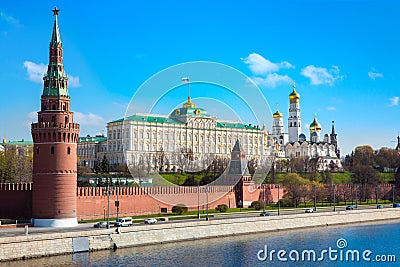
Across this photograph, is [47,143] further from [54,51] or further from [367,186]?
[367,186]

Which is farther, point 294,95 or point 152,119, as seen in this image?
point 294,95

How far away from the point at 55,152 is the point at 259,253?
45.5 feet

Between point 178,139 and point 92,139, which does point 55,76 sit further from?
point 92,139

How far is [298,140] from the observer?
452 ft

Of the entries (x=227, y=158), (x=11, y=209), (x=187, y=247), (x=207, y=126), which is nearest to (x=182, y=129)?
(x=207, y=126)

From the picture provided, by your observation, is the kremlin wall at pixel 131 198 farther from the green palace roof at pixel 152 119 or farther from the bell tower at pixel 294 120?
the bell tower at pixel 294 120

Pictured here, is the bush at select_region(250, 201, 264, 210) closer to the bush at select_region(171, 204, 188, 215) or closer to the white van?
the bush at select_region(171, 204, 188, 215)

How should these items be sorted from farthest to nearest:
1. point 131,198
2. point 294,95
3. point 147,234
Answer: point 294,95 → point 131,198 → point 147,234

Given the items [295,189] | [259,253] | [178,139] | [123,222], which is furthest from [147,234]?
[178,139]

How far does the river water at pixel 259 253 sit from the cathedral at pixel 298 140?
8277cm

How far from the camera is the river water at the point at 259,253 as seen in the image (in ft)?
102

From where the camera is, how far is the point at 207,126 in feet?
272

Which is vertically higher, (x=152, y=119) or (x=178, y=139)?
(x=152, y=119)

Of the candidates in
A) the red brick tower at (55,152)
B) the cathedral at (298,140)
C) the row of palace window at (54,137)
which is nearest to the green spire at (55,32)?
the red brick tower at (55,152)
